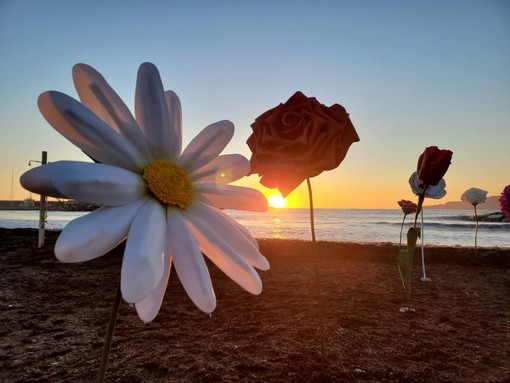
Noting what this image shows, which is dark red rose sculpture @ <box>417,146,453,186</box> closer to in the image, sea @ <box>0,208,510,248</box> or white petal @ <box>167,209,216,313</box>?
sea @ <box>0,208,510,248</box>

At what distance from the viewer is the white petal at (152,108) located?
0.41m

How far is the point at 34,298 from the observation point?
3.31m

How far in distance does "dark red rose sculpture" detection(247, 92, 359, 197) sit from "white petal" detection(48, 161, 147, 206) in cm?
27

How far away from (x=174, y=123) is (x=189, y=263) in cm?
16

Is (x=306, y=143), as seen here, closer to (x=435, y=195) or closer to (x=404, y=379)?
(x=404, y=379)

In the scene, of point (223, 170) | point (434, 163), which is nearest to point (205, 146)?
point (223, 170)

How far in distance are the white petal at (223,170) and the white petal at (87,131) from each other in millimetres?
70

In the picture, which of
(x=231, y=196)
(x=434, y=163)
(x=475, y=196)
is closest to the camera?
(x=231, y=196)

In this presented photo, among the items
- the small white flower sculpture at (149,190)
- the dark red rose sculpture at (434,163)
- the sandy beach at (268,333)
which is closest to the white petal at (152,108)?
the small white flower sculpture at (149,190)

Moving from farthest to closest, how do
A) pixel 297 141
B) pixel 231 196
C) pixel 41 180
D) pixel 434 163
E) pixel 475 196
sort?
pixel 475 196
pixel 434 163
pixel 297 141
pixel 231 196
pixel 41 180

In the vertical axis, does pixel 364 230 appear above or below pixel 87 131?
below

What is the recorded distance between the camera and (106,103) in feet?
1.28

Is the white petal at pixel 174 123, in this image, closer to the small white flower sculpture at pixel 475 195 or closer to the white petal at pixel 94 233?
the white petal at pixel 94 233

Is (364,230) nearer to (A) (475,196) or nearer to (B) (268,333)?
(A) (475,196)
